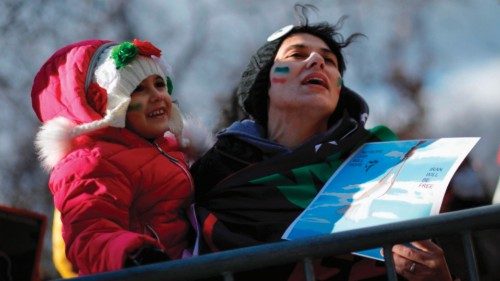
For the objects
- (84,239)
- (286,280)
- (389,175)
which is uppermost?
(389,175)

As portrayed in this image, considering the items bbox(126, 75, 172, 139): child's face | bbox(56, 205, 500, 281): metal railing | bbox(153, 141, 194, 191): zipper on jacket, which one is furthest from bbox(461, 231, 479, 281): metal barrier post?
bbox(126, 75, 172, 139): child's face

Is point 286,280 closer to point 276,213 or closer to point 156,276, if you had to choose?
point 276,213

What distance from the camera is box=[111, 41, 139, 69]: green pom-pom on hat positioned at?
8.73ft

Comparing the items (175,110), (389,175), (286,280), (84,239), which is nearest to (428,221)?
(389,175)

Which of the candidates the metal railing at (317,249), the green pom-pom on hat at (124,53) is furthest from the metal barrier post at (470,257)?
the green pom-pom on hat at (124,53)

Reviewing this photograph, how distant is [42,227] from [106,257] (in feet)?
1.07

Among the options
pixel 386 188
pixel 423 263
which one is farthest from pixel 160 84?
pixel 423 263

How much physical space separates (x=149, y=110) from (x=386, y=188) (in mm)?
1072

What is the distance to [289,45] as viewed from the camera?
299 cm

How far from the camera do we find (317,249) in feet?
5.07

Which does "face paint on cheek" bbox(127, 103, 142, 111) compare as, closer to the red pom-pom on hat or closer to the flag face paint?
the red pom-pom on hat

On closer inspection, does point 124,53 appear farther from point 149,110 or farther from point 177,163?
point 177,163

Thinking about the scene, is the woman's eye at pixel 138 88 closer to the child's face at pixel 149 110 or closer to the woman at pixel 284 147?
the child's face at pixel 149 110

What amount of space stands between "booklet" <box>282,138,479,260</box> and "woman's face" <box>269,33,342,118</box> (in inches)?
17.2
